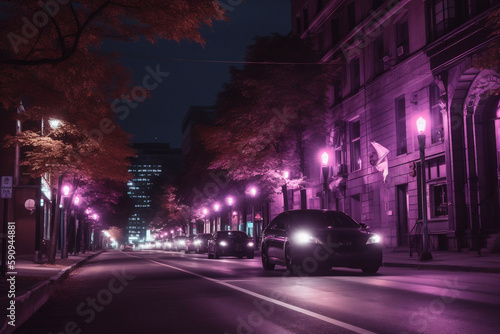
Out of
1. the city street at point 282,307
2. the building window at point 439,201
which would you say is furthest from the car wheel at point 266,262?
the building window at point 439,201

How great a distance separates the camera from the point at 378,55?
35281mm

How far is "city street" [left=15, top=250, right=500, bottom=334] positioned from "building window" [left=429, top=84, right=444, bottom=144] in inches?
607

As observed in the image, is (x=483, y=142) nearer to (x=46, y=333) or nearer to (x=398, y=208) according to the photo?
(x=398, y=208)

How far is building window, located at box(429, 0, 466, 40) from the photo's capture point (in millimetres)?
26531

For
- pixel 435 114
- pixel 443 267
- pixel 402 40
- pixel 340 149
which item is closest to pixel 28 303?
pixel 443 267

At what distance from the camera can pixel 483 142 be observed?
2527 cm

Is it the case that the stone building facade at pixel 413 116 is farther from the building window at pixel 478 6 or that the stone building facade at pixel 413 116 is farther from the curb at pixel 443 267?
the curb at pixel 443 267

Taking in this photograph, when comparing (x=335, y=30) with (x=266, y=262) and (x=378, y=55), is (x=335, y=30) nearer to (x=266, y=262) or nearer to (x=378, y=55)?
(x=378, y=55)

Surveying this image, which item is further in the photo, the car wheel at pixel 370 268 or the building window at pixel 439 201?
the building window at pixel 439 201

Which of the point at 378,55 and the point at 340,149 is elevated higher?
the point at 378,55

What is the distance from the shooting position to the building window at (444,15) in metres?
26.5

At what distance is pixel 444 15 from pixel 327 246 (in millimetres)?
17121

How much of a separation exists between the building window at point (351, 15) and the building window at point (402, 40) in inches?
258

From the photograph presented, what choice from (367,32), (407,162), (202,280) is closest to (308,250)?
(202,280)
